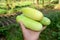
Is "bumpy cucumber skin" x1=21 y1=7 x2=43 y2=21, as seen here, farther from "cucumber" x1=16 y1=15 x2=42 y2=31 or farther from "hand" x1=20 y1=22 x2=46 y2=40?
"hand" x1=20 y1=22 x2=46 y2=40

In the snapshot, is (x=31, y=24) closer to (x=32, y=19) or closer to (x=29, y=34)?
(x=32, y=19)

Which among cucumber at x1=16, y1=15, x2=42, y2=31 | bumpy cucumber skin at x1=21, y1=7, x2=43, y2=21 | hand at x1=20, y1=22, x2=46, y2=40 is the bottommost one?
hand at x1=20, y1=22, x2=46, y2=40

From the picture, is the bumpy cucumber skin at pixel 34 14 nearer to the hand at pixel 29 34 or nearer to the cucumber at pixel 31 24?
the cucumber at pixel 31 24

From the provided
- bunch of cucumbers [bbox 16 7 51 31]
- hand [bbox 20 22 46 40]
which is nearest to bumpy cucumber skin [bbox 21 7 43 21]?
bunch of cucumbers [bbox 16 7 51 31]

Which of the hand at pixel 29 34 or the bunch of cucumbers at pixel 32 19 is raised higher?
the bunch of cucumbers at pixel 32 19

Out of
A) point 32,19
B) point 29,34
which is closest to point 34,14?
point 32,19

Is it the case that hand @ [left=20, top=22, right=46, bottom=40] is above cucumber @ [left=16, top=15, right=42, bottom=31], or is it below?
below

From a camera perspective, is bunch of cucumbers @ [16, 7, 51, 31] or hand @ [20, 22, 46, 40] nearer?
bunch of cucumbers @ [16, 7, 51, 31]

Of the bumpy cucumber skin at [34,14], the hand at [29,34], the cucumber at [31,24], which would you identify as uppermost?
the bumpy cucumber skin at [34,14]

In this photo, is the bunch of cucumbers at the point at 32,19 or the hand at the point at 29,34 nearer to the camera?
the bunch of cucumbers at the point at 32,19

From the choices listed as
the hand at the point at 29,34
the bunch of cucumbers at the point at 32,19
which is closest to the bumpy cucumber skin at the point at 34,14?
the bunch of cucumbers at the point at 32,19

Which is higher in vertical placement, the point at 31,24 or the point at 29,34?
the point at 31,24
